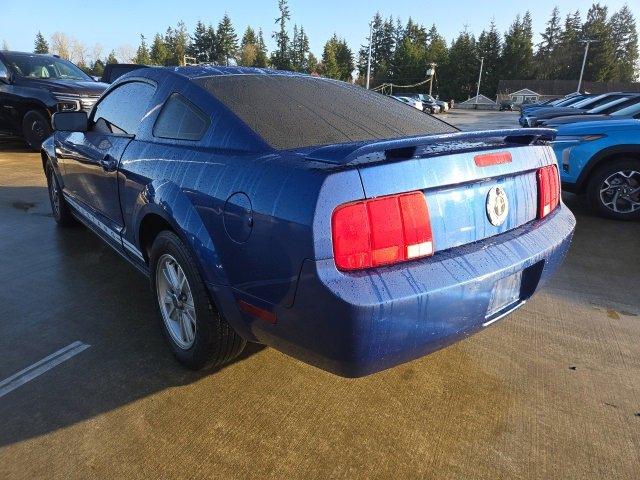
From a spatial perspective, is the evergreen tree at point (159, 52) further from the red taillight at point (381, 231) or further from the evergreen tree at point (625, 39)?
the red taillight at point (381, 231)

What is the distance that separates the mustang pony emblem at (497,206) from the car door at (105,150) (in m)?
1.96

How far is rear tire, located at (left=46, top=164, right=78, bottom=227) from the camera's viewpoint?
4.54m

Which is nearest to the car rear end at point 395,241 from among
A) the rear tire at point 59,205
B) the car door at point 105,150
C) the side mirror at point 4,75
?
the car door at point 105,150

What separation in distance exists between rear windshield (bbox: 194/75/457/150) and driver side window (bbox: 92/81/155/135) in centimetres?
58

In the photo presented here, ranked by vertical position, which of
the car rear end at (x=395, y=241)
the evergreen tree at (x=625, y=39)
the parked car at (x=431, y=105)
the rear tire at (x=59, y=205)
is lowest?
the parked car at (x=431, y=105)

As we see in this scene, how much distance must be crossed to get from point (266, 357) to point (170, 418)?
24.4 inches

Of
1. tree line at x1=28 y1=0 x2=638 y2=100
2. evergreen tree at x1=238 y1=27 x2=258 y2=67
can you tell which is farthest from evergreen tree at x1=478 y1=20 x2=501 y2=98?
evergreen tree at x1=238 y1=27 x2=258 y2=67

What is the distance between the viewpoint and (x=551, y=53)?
99625 mm

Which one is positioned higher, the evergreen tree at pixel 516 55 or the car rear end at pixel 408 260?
the evergreen tree at pixel 516 55

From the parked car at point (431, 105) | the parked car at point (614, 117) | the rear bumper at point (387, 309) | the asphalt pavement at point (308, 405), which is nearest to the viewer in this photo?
the rear bumper at point (387, 309)

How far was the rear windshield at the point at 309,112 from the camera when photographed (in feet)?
7.20

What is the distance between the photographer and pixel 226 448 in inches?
76.1

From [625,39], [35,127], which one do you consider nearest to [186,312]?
[35,127]

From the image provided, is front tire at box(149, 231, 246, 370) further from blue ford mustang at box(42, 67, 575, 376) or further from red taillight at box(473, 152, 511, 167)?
red taillight at box(473, 152, 511, 167)
